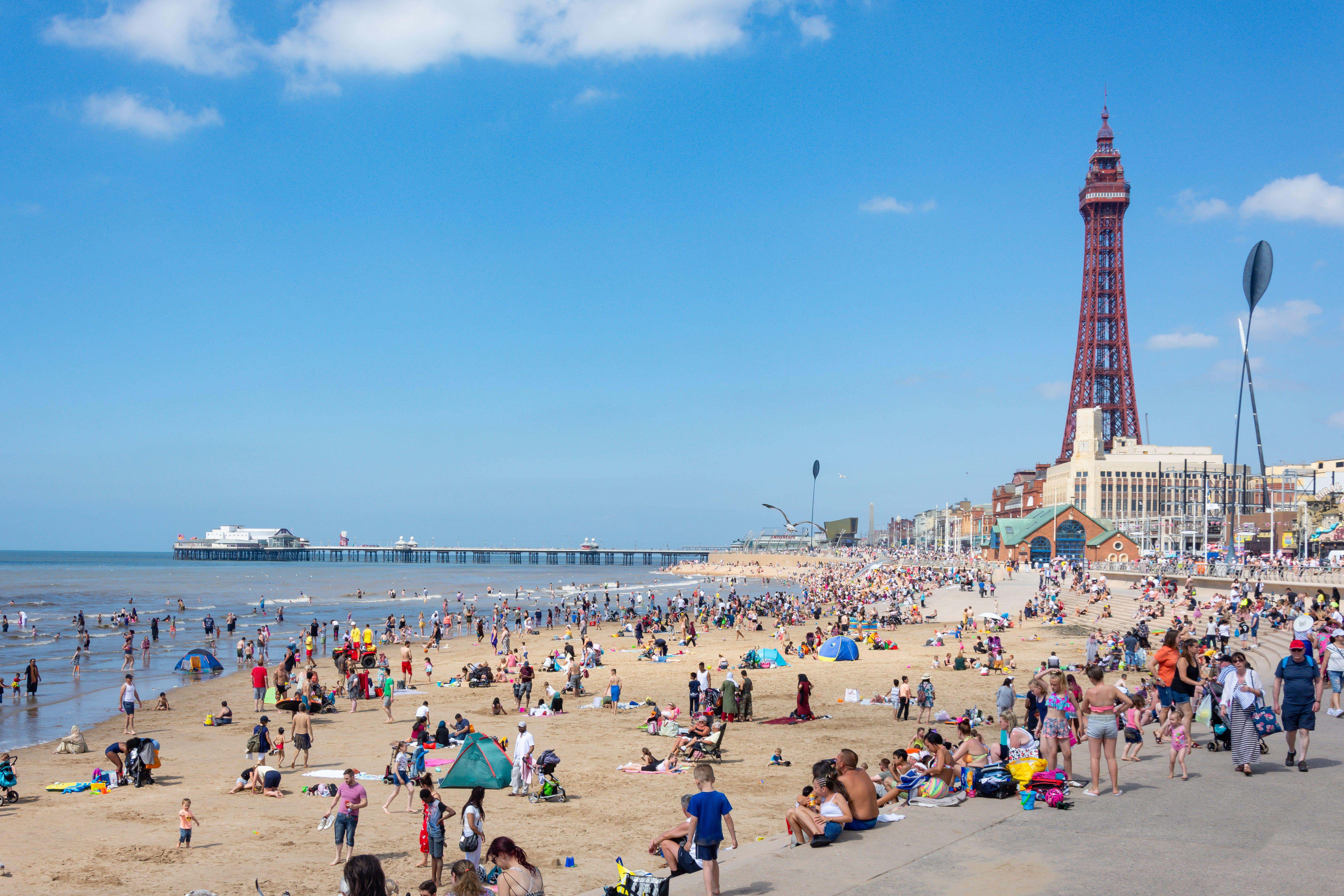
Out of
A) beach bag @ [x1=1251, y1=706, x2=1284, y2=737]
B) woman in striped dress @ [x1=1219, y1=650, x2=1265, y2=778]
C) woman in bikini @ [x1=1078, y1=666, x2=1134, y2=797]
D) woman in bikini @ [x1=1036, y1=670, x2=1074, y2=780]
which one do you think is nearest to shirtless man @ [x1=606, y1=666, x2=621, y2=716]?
woman in bikini @ [x1=1036, y1=670, x2=1074, y2=780]

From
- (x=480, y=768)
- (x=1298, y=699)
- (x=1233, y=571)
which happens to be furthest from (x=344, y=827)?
(x=1233, y=571)

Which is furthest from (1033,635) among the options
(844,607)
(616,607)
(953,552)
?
(953,552)

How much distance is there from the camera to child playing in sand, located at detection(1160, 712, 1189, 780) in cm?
1002

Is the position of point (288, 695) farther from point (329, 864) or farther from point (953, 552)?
point (953, 552)

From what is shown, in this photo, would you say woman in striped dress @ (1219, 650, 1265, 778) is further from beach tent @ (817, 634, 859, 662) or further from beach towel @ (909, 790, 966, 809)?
beach tent @ (817, 634, 859, 662)

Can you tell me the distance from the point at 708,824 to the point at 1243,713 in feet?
21.1

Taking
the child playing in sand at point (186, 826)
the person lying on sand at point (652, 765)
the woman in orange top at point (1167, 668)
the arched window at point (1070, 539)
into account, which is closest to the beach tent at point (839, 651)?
the person lying on sand at point (652, 765)

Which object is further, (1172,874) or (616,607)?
(616,607)

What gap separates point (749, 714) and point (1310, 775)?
1016 cm

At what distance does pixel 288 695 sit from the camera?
21391mm

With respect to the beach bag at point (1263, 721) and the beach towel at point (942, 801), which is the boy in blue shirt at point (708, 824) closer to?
the beach towel at point (942, 801)

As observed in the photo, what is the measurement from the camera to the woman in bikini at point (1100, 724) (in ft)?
30.0

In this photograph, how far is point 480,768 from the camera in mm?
11758

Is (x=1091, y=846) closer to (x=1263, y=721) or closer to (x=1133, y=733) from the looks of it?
(x=1263, y=721)
